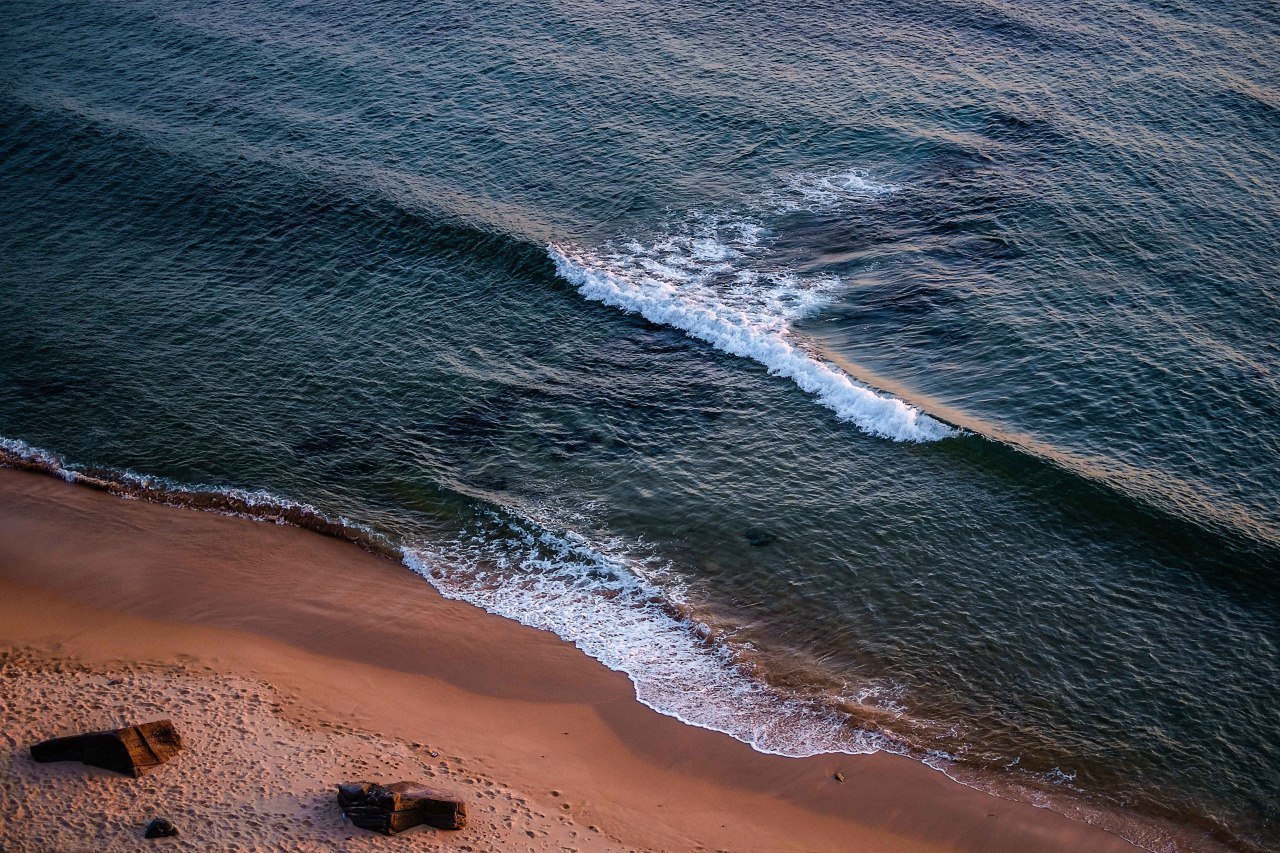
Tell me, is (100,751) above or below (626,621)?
above

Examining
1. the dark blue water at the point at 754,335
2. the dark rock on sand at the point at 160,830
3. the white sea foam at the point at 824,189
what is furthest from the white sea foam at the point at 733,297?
the dark rock on sand at the point at 160,830

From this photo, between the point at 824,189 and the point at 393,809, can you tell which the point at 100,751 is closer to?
the point at 393,809

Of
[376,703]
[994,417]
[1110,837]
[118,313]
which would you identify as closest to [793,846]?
[1110,837]

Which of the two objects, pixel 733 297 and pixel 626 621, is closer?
pixel 626 621

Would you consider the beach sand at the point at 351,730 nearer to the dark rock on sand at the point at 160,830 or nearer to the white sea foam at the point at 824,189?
the dark rock on sand at the point at 160,830

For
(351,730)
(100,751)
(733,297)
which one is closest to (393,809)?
(351,730)

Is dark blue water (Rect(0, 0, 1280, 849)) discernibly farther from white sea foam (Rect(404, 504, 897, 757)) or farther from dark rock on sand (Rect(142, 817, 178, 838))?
dark rock on sand (Rect(142, 817, 178, 838))
